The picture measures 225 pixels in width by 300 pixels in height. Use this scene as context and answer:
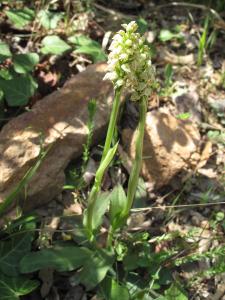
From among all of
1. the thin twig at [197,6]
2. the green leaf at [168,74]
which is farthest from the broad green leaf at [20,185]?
the thin twig at [197,6]

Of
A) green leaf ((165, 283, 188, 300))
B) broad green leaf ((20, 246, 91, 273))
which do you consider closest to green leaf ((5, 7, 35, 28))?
broad green leaf ((20, 246, 91, 273))

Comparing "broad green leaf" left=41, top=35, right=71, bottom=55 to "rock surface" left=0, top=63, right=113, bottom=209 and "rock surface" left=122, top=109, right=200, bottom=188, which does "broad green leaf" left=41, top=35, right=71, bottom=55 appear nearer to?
"rock surface" left=0, top=63, right=113, bottom=209

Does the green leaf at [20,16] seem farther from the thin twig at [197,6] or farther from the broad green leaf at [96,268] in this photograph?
the broad green leaf at [96,268]

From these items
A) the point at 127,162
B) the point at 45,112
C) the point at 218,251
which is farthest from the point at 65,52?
the point at 218,251

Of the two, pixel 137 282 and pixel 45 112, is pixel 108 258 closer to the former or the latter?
pixel 137 282

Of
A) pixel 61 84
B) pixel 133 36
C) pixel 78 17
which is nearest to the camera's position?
pixel 133 36
